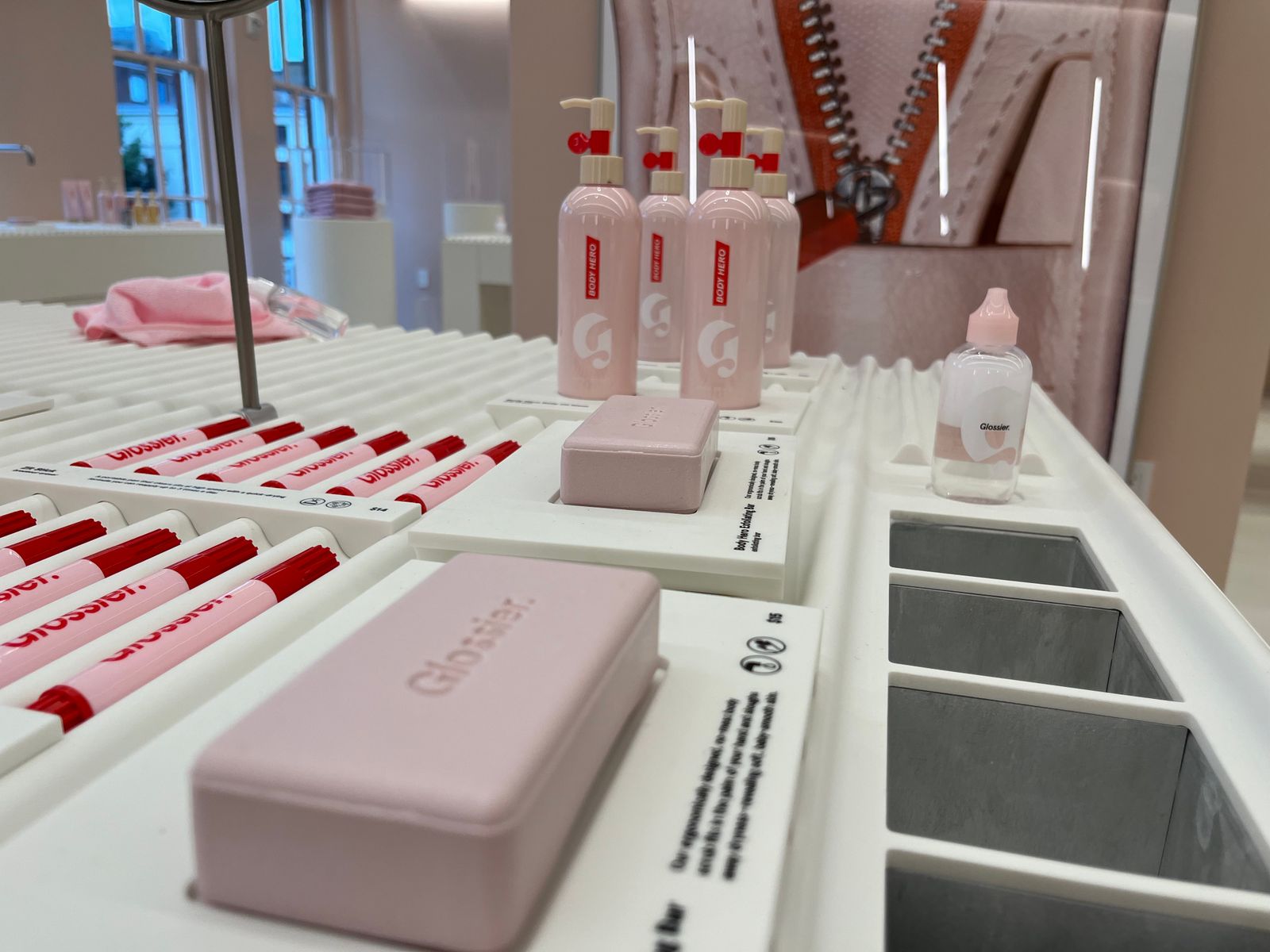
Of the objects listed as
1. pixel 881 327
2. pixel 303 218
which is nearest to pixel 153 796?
pixel 881 327

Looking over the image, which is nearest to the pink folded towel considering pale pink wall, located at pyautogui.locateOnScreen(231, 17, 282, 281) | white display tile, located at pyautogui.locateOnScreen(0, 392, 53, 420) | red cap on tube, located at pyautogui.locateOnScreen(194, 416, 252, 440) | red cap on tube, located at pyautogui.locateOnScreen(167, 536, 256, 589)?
white display tile, located at pyautogui.locateOnScreen(0, 392, 53, 420)

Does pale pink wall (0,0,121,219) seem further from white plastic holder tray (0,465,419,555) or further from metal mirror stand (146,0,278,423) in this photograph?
white plastic holder tray (0,465,419,555)

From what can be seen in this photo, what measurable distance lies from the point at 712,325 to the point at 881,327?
1513 mm

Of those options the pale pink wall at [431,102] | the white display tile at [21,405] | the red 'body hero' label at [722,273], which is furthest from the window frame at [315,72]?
the red 'body hero' label at [722,273]

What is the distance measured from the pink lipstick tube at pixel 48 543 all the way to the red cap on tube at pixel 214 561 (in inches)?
3.2

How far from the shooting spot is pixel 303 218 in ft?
11.4

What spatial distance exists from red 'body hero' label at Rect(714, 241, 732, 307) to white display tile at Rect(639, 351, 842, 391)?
212 millimetres

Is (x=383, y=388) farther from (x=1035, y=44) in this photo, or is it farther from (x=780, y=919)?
(x=1035, y=44)

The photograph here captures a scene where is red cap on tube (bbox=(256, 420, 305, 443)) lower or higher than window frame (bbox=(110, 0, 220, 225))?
lower

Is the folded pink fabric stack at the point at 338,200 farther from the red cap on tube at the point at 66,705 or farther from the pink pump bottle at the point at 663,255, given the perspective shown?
the red cap on tube at the point at 66,705

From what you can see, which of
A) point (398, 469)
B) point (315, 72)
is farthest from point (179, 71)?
point (398, 469)

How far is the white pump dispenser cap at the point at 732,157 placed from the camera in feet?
2.83

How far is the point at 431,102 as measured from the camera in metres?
5.58

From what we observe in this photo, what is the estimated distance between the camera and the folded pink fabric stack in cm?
341
